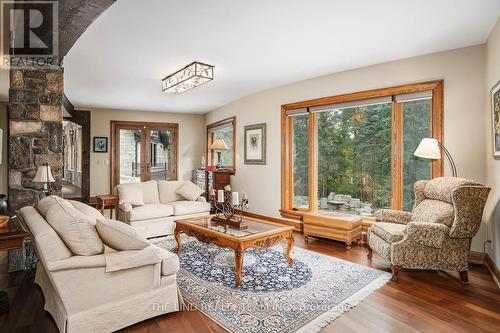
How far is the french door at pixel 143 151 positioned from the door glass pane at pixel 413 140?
6.01 m

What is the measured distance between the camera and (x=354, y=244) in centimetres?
425

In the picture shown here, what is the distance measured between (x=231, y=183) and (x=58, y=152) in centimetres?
378

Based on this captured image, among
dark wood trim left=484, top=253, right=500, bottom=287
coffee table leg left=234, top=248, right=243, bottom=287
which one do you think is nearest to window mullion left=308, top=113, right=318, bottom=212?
dark wood trim left=484, top=253, right=500, bottom=287

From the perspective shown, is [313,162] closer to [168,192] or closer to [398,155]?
[398,155]

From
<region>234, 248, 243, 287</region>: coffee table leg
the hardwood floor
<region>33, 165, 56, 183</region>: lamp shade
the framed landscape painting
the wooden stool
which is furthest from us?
the wooden stool

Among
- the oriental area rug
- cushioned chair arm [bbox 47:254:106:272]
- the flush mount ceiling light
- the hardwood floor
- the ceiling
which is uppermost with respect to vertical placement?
the ceiling

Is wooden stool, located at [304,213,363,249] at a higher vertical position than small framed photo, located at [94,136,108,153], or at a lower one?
lower

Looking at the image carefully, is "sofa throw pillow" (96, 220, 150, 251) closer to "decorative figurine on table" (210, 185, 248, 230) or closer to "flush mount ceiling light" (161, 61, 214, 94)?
"decorative figurine on table" (210, 185, 248, 230)

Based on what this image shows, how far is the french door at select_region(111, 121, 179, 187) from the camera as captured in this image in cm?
772

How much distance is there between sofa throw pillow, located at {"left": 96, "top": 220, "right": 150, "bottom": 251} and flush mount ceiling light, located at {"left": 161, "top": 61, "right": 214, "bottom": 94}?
2549 millimetres

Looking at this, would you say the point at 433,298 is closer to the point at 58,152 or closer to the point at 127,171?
the point at 58,152

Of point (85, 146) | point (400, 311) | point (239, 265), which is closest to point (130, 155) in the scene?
point (85, 146)

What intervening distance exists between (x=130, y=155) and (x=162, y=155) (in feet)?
2.79

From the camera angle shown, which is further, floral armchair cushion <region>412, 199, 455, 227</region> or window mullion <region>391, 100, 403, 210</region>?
window mullion <region>391, 100, 403, 210</region>
